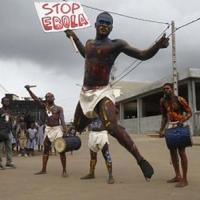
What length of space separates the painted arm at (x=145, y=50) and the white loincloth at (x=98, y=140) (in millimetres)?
2935

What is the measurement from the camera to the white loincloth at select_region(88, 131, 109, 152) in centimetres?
931

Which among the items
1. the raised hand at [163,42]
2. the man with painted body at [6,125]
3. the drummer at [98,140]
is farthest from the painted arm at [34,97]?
the raised hand at [163,42]

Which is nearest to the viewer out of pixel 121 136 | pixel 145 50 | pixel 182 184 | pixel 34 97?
pixel 145 50

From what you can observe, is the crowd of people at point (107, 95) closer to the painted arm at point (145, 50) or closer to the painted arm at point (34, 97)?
the painted arm at point (145, 50)

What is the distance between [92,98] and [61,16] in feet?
4.71

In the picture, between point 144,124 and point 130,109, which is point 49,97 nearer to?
point 144,124

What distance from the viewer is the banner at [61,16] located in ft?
24.1

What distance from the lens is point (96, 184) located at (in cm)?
836

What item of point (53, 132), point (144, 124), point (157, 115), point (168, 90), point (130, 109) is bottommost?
point (53, 132)

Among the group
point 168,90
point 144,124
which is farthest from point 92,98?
point 144,124

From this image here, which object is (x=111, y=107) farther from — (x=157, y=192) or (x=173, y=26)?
(x=173, y=26)

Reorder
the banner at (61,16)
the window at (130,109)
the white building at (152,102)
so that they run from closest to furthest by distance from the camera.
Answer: the banner at (61,16), the white building at (152,102), the window at (130,109)

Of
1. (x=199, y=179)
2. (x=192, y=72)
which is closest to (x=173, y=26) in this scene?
(x=192, y=72)

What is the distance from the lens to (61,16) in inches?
291
